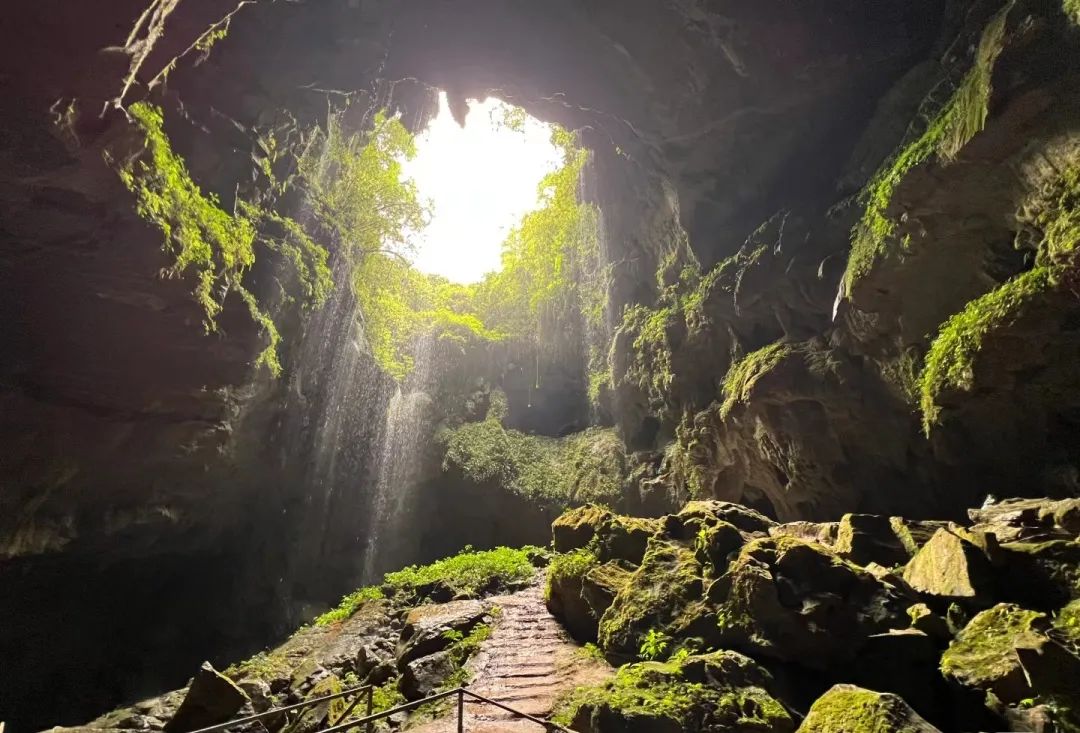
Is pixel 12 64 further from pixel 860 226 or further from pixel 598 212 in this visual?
pixel 598 212

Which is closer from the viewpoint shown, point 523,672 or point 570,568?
point 523,672

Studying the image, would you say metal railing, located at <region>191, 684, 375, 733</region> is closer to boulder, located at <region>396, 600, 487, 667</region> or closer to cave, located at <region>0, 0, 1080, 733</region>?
boulder, located at <region>396, 600, 487, 667</region>

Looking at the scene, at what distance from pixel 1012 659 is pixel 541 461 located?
17204mm

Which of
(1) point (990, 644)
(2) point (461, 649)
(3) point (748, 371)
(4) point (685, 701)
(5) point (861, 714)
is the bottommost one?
(5) point (861, 714)

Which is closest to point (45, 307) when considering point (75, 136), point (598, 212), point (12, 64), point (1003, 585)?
point (75, 136)

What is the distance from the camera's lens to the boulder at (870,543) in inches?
286

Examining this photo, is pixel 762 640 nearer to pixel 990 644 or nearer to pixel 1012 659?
pixel 990 644

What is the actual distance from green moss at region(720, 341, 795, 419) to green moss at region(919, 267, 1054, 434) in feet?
9.50

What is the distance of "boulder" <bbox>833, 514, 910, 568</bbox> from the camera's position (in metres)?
7.27

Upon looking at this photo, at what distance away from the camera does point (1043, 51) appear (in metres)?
6.81

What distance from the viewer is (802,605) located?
18.3 ft

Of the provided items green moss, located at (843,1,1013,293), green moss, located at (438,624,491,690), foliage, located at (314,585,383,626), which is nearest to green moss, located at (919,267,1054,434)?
green moss, located at (843,1,1013,293)

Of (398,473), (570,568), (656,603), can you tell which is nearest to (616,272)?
(398,473)


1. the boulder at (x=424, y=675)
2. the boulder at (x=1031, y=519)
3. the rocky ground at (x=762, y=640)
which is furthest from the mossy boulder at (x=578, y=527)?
the boulder at (x=1031, y=519)
